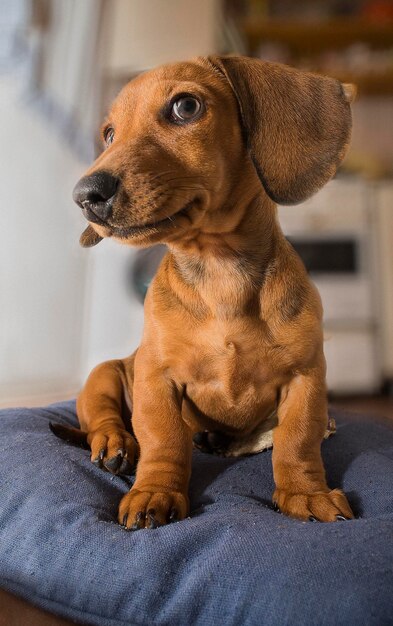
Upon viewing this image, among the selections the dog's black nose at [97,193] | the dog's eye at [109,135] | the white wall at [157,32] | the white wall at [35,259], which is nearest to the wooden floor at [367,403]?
the white wall at [35,259]

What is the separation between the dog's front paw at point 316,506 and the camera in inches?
44.9

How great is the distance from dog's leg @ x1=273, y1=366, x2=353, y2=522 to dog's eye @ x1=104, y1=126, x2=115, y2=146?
25.7 inches

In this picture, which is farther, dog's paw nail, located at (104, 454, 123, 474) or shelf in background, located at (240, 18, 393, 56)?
shelf in background, located at (240, 18, 393, 56)

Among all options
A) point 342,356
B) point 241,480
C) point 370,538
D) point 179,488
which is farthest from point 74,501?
point 342,356

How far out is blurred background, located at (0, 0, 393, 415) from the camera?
316 cm

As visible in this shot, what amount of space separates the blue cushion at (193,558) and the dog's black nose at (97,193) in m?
0.52

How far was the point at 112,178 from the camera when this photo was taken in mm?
1098

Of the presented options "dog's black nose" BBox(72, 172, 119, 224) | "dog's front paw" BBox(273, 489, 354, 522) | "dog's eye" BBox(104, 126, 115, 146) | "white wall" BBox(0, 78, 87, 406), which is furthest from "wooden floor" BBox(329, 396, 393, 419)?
"dog's black nose" BBox(72, 172, 119, 224)

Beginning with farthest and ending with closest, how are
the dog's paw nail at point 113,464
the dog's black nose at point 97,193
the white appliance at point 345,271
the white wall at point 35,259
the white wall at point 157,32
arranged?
the white appliance at point 345,271
the white wall at point 157,32
the white wall at point 35,259
the dog's paw nail at point 113,464
the dog's black nose at point 97,193

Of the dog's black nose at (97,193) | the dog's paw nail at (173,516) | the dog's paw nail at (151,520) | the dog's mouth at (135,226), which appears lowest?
the dog's paw nail at (173,516)

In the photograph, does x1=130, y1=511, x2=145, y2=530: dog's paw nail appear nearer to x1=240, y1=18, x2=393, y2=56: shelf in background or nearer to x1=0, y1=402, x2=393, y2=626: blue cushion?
x1=0, y1=402, x2=393, y2=626: blue cushion

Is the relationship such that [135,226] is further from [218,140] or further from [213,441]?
[213,441]

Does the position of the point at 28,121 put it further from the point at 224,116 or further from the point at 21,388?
the point at 224,116

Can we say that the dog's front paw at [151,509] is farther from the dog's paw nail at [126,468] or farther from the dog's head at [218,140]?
the dog's head at [218,140]
